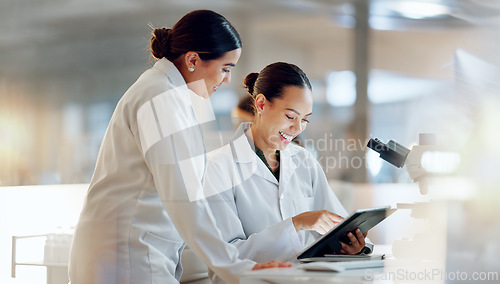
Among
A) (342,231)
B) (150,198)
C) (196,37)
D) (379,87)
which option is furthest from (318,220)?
(379,87)

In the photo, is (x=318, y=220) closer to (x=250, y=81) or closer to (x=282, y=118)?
(x=282, y=118)

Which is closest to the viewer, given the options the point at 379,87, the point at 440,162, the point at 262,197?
the point at 440,162

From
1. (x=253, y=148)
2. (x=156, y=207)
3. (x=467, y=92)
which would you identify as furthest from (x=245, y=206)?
(x=467, y=92)

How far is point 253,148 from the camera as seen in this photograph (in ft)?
5.12

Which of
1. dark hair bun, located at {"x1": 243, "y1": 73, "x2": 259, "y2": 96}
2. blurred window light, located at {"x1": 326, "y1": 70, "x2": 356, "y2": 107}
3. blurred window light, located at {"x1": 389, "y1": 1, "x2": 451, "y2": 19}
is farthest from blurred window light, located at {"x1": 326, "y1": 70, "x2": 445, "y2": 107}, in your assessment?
dark hair bun, located at {"x1": 243, "y1": 73, "x2": 259, "y2": 96}

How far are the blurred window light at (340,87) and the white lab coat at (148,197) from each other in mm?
1078

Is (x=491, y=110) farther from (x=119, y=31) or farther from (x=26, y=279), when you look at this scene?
(x=26, y=279)

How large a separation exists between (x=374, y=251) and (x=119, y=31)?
1.42 metres

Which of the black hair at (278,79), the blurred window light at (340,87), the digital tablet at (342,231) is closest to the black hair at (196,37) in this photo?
the black hair at (278,79)

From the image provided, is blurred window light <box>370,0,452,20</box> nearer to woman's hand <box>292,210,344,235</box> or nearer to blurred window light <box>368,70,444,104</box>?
blurred window light <box>368,70,444,104</box>

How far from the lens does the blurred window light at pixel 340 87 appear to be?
2.19 metres

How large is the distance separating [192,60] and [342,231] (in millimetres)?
557

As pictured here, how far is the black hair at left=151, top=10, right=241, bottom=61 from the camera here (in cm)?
130

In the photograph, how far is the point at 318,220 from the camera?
4.16ft
